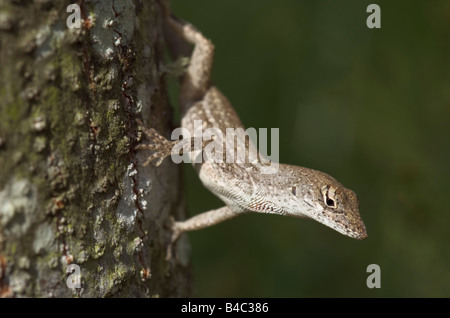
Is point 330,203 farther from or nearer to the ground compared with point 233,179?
nearer to the ground

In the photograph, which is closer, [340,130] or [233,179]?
[233,179]

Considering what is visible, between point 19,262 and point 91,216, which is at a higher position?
point 91,216

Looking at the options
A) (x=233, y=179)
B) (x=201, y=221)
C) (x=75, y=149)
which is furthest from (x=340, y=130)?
(x=75, y=149)

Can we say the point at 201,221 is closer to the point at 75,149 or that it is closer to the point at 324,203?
the point at 324,203

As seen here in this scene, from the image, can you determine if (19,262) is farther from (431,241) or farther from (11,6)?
(431,241)

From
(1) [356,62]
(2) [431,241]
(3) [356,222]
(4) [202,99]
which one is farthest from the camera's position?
(1) [356,62]

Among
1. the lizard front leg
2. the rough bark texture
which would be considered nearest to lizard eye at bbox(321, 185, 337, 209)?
the lizard front leg
